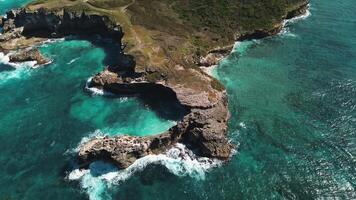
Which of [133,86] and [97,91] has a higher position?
[133,86]

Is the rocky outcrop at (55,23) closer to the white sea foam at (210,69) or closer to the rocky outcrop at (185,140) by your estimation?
the white sea foam at (210,69)

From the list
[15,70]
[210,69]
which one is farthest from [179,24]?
[15,70]

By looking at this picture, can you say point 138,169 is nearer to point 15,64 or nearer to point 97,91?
point 97,91

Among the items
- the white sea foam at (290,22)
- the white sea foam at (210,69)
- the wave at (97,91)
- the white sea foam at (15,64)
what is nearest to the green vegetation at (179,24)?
the white sea foam at (290,22)

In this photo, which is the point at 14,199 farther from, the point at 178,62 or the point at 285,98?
the point at 285,98

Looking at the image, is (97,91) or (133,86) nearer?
(133,86)

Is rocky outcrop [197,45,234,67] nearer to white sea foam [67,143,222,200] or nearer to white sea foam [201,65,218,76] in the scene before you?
white sea foam [201,65,218,76]
